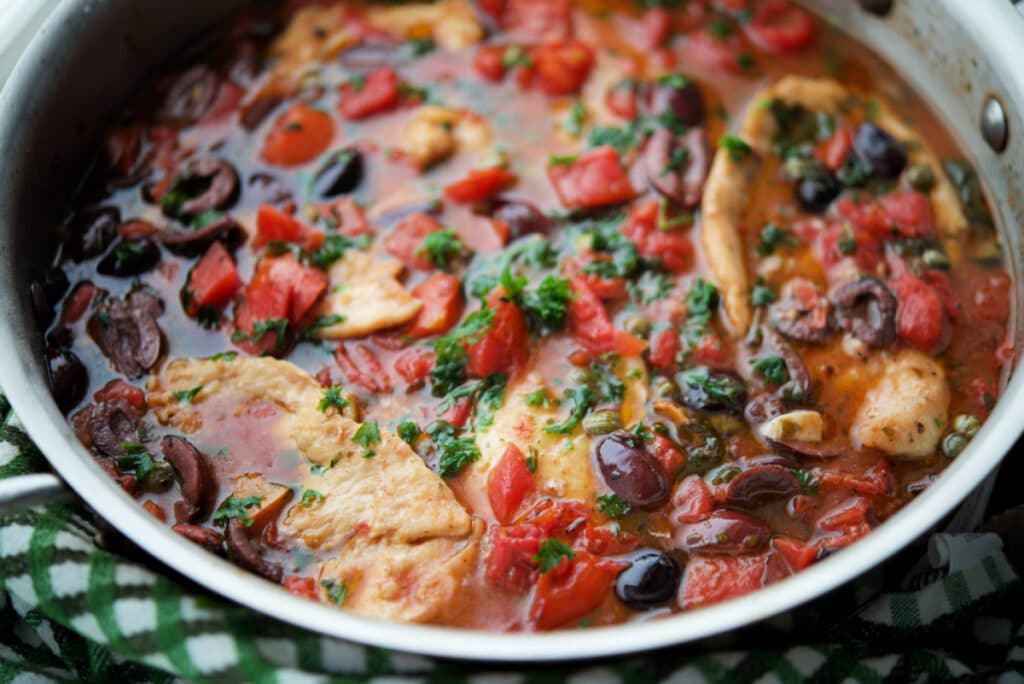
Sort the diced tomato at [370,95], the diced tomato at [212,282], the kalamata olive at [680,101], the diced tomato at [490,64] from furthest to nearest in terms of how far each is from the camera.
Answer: the diced tomato at [490,64]
the diced tomato at [370,95]
the kalamata olive at [680,101]
the diced tomato at [212,282]

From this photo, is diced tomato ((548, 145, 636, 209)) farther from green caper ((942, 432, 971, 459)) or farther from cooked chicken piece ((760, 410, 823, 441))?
green caper ((942, 432, 971, 459))

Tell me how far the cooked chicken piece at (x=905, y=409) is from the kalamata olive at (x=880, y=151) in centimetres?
103

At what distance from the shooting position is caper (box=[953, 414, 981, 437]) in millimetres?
3959

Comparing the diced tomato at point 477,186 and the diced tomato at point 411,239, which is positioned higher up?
the diced tomato at point 477,186

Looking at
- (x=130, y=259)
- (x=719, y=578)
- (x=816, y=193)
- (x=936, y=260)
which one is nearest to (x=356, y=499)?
(x=719, y=578)

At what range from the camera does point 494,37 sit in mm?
5539

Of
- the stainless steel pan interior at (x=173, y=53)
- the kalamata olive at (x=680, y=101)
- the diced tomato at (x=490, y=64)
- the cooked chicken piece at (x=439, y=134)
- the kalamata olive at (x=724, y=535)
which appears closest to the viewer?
the stainless steel pan interior at (x=173, y=53)

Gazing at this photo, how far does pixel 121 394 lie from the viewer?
4.01m

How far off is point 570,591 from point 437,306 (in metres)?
1.38

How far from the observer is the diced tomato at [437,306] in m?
4.26

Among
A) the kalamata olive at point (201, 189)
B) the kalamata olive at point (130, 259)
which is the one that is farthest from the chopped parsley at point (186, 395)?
the kalamata olive at point (201, 189)

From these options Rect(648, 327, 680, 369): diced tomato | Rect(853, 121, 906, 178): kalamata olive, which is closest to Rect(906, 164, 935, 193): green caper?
Rect(853, 121, 906, 178): kalamata olive

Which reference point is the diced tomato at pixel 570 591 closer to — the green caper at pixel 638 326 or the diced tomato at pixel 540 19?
the green caper at pixel 638 326

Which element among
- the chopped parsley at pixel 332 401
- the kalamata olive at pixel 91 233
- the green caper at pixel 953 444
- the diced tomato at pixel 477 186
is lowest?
the green caper at pixel 953 444
